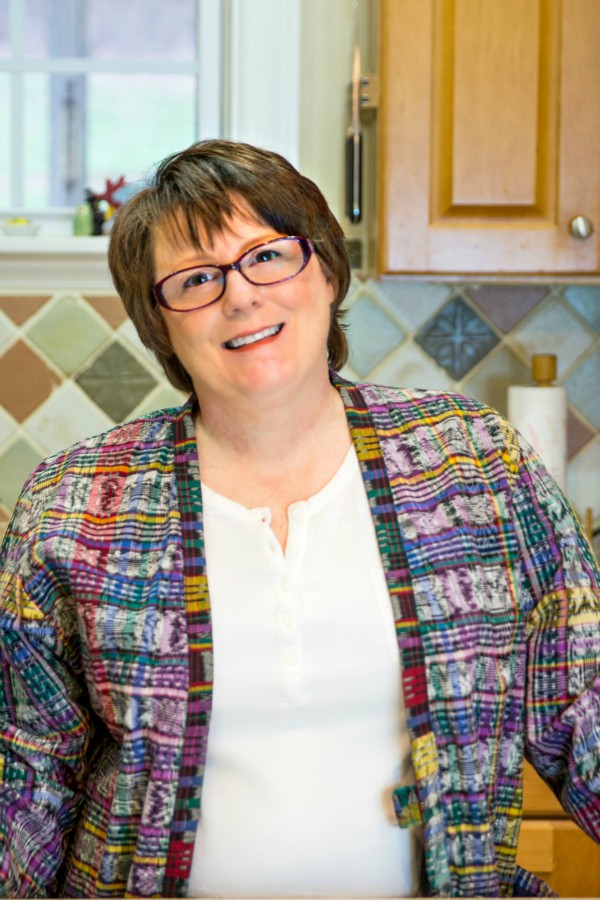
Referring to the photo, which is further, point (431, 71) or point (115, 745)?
point (431, 71)

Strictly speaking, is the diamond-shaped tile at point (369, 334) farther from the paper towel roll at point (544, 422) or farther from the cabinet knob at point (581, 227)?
the cabinet knob at point (581, 227)

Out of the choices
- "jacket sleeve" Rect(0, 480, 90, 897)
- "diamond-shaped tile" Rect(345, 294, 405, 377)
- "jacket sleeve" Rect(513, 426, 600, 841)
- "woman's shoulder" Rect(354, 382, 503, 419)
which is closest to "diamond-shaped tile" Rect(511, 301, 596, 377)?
"diamond-shaped tile" Rect(345, 294, 405, 377)

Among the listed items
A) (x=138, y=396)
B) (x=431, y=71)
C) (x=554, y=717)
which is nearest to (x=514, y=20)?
(x=431, y=71)

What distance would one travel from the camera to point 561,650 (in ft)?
4.05

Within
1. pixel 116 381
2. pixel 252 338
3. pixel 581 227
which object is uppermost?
pixel 581 227

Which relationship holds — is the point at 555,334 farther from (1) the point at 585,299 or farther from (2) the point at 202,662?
(2) the point at 202,662

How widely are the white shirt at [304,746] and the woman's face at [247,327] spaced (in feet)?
0.71

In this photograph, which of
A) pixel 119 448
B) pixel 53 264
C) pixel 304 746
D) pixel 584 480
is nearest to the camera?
pixel 304 746

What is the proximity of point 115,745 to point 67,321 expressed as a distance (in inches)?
48.3

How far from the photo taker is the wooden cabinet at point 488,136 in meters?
1.92

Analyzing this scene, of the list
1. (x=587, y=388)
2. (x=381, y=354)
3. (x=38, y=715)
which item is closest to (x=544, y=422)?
(x=587, y=388)

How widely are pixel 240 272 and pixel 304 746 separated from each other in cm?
53

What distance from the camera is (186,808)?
1.20 m

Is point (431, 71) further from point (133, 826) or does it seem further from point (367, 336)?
point (133, 826)
